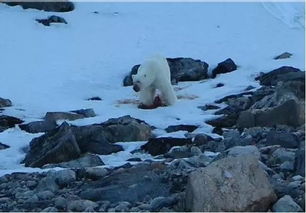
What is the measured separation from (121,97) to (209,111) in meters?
2.98

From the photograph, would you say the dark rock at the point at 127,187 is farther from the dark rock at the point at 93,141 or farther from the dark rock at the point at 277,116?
the dark rock at the point at 277,116

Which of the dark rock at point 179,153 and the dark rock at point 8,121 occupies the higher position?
the dark rock at point 179,153

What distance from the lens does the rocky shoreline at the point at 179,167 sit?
517 centimetres

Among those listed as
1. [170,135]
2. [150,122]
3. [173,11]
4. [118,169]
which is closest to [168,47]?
[173,11]

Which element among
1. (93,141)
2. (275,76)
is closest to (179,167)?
(93,141)

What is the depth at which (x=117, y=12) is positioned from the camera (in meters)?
22.6

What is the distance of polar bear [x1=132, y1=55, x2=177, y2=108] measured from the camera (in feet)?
40.8

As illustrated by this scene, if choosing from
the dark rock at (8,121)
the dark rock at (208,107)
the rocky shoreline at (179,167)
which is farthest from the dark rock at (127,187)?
the dark rock at (208,107)

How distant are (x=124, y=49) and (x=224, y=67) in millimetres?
3538

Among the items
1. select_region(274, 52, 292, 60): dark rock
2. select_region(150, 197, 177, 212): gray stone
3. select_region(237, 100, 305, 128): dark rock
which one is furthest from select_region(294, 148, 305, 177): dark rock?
select_region(274, 52, 292, 60): dark rock

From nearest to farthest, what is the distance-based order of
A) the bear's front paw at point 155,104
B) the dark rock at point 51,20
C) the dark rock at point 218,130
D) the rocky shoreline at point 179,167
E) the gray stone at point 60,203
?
the rocky shoreline at point 179,167
the gray stone at point 60,203
the dark rock at point 218,130
the bear's front paw at point 155,104
the dark rock at point 51,20

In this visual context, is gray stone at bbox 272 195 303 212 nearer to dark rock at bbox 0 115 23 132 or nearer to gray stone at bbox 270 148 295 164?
gray stone at bbox 270 148 295 164

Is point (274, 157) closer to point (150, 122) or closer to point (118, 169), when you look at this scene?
point (118, 169)

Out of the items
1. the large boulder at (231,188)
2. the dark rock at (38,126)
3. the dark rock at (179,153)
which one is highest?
the large boulder at (231,188)
